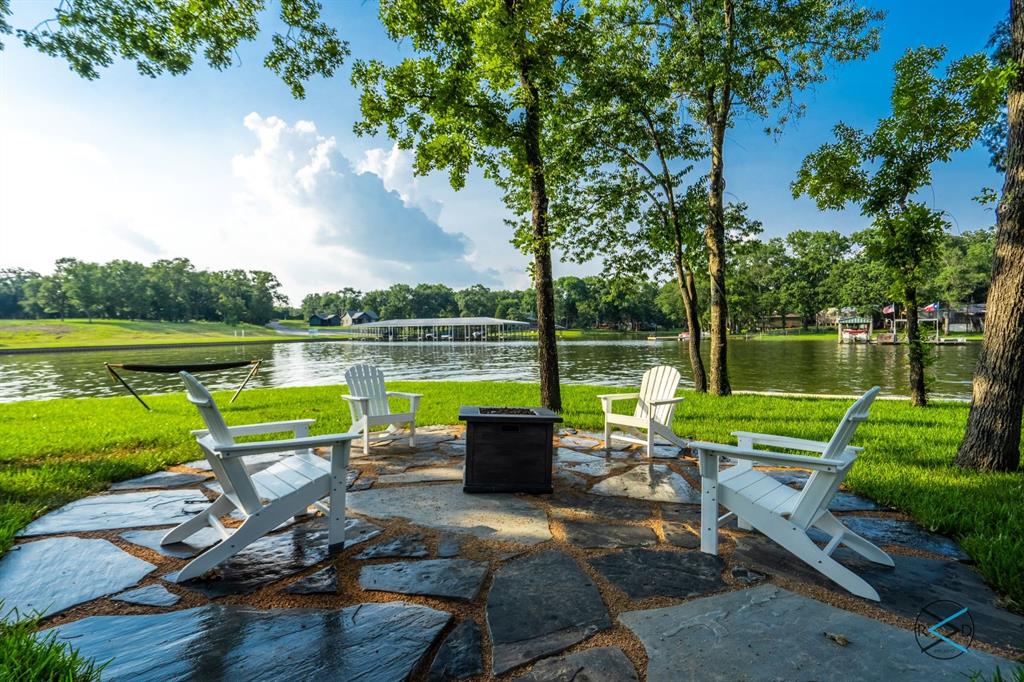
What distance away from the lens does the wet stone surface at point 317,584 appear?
2.07m

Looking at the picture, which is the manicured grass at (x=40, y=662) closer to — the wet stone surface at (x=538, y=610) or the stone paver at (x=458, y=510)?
the wet stone surface at (x=538, y=610)

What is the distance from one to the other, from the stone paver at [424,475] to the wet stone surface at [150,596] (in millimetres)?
1737

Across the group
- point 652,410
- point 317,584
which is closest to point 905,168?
point 652,410

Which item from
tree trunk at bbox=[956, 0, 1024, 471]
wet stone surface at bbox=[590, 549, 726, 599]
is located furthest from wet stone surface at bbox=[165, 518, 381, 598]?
tree trunk at bbox=[956, 0, 1024, 471]

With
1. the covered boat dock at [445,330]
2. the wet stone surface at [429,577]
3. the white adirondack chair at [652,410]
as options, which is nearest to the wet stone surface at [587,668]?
the wet stone surface at [429,577]

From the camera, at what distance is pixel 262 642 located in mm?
1688

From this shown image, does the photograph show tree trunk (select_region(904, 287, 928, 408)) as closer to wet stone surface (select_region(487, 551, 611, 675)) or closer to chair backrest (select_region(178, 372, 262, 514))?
wet stone surface (select_region(487, 551, 611, 675))

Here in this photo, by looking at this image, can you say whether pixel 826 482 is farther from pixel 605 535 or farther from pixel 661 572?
pixel 605 535

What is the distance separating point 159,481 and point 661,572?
3840mm

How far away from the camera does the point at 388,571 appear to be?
226cm

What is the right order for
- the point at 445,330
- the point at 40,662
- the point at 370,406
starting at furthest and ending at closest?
the point at 445,330
the point at 370,406
the point at 40,662

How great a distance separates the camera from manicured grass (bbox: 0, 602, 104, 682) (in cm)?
141

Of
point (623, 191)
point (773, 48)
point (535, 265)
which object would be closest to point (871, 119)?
point (773, 48)

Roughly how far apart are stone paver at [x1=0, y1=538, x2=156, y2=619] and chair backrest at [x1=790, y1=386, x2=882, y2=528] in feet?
10.3
